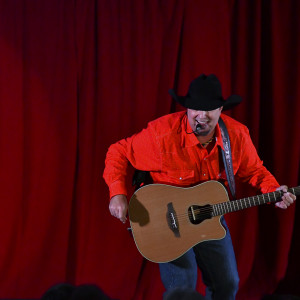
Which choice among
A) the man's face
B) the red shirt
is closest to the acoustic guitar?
the red shirt

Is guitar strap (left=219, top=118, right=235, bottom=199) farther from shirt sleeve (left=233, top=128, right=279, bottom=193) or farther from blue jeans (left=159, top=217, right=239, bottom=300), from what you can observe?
blue jeans (left=159, top=217, right=239, bottom=300)

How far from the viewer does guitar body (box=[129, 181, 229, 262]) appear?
232 cm

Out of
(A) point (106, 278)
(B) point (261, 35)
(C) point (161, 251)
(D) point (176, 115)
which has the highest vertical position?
(B) point (261, 35)

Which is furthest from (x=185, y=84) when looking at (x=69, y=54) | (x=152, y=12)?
(x=69, y=54)

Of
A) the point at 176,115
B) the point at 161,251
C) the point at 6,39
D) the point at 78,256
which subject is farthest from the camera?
the point at 78,256

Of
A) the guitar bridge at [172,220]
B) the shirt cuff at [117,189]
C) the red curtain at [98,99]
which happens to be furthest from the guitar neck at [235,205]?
the red curtain at [98,99]

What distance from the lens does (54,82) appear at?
300 centimetres

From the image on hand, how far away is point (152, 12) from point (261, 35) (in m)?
0.93

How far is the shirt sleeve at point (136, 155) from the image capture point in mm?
2393

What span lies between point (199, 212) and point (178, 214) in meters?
0.13

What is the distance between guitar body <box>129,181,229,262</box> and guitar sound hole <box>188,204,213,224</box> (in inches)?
0.5

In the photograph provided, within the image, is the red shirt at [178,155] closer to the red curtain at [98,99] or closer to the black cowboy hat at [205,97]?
the black cowboy hat at [205,97]

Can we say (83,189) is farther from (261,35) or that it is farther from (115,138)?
(261,35)

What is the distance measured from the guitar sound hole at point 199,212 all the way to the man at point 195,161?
0.53 ft
